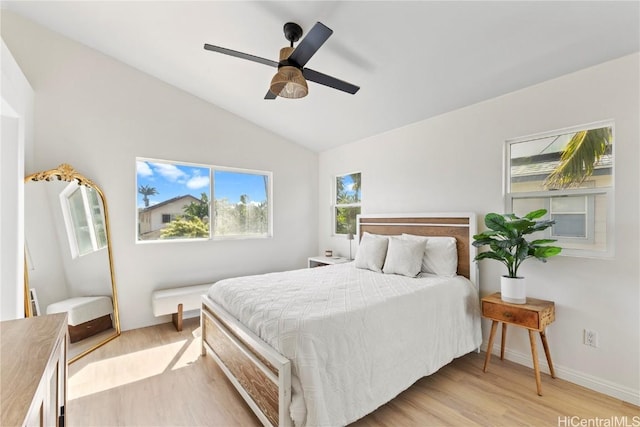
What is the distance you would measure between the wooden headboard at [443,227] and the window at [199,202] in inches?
74.5

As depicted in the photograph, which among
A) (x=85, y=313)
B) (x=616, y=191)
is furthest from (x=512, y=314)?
(x=85, y=313)

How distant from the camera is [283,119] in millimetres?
4094

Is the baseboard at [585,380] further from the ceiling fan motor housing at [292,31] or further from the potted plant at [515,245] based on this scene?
the ceiling fan motor housing at [292,31]

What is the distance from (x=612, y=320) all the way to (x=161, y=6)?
14.8ft

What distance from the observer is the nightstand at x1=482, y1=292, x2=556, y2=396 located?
7.21ft

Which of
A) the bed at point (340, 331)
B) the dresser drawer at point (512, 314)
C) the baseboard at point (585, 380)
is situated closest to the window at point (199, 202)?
the bed at point (340, 331)

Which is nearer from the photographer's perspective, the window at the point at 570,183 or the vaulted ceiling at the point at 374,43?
the vaulted ceiling at the point at 374,43

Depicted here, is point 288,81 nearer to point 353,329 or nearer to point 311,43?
point 311,43

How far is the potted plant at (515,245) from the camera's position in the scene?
89.5 inches

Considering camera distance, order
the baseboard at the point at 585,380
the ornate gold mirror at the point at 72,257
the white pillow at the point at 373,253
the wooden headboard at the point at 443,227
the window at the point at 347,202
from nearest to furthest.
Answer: the baseboard at the point at 585,380 → the ornate gold mirror at the point at 72,257 → the wooden headboard at the point at 443,227 → the white pillow at the point at 373,253 → the window at the point at 347,202

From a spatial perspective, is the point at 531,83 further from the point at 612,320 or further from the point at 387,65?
the point at 612,320

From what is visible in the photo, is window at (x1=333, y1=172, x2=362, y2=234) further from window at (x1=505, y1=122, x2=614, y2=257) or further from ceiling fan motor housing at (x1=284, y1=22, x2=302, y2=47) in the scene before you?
ceiling fan motor housing at (x1=284, y1=22, x2=302, y2=47)

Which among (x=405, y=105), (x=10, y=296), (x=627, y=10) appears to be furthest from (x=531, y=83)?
(x=10, y=296)

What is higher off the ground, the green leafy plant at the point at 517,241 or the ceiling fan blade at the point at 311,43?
the ceiling fan blade at the point at 311,43
